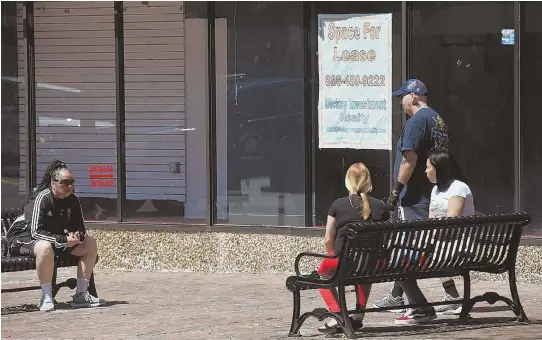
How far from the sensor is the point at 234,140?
13.1 m

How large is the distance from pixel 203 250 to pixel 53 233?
278cm

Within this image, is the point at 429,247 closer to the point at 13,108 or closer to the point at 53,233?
the point at 53,233

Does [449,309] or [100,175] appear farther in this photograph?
[100,175]

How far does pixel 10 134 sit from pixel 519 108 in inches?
220

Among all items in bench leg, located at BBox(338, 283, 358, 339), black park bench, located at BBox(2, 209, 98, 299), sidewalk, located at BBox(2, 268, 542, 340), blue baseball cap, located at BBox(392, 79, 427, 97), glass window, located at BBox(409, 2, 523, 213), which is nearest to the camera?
bench leg, located at BBox(338, 283, 358, 339)

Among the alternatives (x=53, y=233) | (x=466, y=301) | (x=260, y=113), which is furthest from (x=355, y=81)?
(x=466, y=301)

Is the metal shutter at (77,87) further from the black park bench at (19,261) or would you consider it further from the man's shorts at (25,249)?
the man's shorts at (25,249)

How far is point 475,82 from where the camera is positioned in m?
11.9

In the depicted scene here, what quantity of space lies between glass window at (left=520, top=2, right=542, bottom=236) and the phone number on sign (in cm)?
140

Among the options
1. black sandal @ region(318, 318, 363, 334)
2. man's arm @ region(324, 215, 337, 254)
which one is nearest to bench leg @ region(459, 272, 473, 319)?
black sandal @ region(318, 318, 363, 334)

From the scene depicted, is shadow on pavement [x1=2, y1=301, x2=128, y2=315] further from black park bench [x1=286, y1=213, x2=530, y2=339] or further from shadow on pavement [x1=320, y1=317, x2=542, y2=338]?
shadow on pavement [x1=320, y1=317, x2=542, y2=338]

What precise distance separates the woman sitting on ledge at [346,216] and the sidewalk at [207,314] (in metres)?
0.22

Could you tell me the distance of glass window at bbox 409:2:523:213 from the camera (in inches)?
467

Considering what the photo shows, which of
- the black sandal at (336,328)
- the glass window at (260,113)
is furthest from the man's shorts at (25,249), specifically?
the glass window at (260,113)
